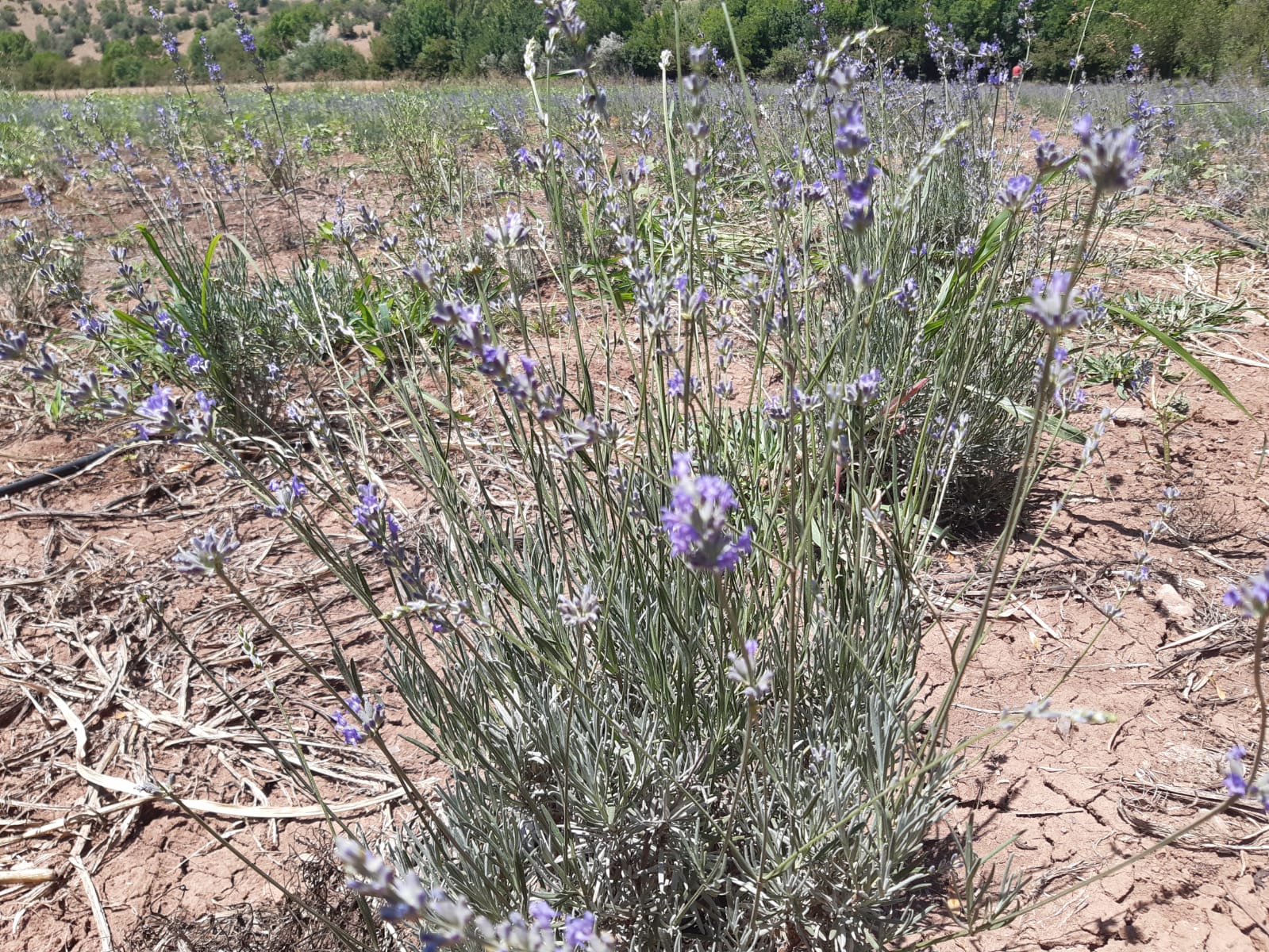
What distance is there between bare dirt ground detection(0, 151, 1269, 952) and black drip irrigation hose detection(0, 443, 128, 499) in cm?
6

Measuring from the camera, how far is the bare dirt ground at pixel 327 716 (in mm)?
1629

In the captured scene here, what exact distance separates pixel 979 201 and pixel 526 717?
343cm

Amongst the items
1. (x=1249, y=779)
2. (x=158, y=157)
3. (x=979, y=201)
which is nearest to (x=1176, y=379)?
(x=979, y=201)

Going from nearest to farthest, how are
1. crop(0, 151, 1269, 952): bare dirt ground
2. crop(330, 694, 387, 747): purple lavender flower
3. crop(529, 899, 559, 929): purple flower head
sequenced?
crop(529, 899, 559, 929): purple flower head, crop(330, 694, 387, 747): purple lavender flower, crop(0, 151, 1269, 952): bare dirt ground

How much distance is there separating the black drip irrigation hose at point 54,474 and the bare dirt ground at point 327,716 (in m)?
0.06

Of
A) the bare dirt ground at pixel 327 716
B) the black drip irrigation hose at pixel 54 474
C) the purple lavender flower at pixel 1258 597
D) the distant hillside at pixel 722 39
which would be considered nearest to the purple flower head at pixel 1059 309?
the purple lavender flower at pixel 1258 597

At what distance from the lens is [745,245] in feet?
15.8

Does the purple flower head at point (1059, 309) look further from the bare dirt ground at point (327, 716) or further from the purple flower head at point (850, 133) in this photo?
the bare dirt ground at point (327, 716)

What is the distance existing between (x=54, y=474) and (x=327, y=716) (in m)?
2.02

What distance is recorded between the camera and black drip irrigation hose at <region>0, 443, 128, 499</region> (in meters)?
3.11

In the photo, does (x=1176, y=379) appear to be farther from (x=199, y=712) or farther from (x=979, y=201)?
(x=199, y=712)

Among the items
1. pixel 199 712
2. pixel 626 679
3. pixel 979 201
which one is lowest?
pixel 199 712

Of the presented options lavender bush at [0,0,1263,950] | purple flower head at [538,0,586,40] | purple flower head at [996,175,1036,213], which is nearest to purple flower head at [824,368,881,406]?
lavender bush at [0,0,1263,950]

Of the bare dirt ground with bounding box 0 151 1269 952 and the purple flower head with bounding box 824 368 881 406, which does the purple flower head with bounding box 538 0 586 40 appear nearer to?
the purple flower head with bounding box 824 368 881 406
